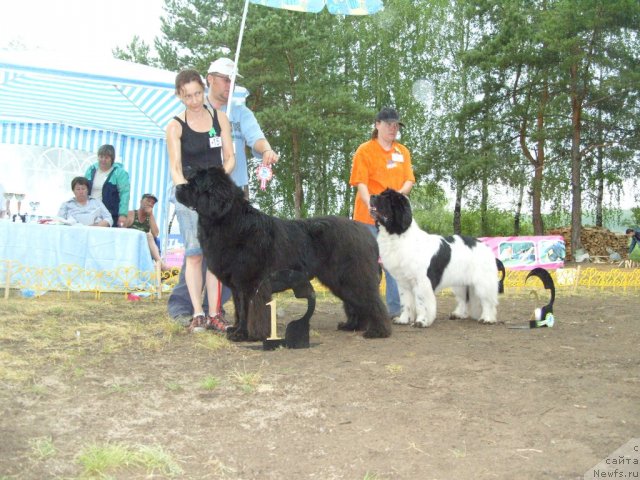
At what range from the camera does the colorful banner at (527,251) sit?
14.2m

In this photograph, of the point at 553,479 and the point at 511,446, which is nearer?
the point at 553,479

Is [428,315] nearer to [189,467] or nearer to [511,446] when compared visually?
[511,446]

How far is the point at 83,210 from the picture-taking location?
7.54 meters

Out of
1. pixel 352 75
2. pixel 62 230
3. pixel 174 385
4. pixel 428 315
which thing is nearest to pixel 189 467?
pixel 174 385

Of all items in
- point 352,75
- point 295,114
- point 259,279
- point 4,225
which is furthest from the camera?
point 352,75

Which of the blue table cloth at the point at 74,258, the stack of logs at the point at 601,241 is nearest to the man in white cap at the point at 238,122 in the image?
the blue table cloth at the point at 74,258

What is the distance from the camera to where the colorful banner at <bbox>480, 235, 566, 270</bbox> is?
1423 centimetres

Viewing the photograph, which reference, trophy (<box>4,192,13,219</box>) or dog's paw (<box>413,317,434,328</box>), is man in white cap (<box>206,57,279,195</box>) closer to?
dog's paw (<box>413,317,434,328</box>)

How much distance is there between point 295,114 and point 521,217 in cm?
1284

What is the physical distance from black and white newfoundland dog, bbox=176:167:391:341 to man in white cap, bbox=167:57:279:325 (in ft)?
2.48

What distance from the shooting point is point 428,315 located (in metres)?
5.32

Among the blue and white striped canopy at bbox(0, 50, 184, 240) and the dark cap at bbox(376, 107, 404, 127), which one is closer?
the dark cap at bbox(376, 107, 404, 127)

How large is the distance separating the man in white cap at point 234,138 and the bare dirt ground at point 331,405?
641mm

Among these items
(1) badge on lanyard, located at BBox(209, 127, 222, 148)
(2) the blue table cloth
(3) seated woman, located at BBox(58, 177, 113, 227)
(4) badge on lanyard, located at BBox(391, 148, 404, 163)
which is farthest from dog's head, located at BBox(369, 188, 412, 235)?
(3) seated woman, located at BBox(58, 177, 113, 227)
